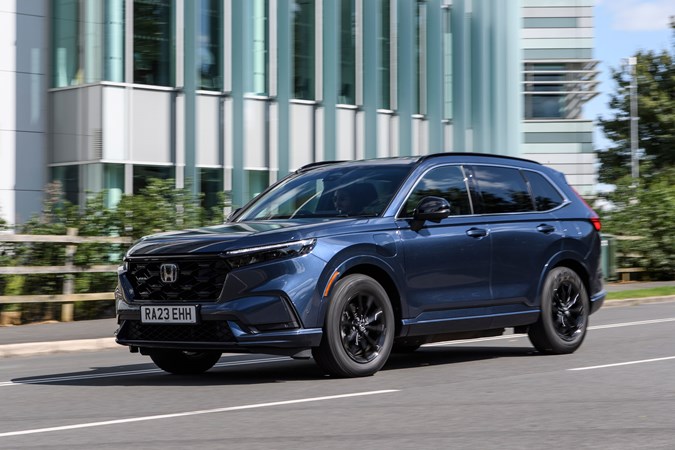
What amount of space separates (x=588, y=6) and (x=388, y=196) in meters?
70.8

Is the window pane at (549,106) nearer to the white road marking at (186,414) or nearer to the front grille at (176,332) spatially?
the front grille at (176,332)

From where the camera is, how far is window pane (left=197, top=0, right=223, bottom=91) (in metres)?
27.0

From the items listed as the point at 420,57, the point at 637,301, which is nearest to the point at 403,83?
the point at 420,57

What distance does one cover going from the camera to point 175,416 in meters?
7.82

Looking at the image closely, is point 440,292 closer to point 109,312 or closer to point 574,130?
point 109,312

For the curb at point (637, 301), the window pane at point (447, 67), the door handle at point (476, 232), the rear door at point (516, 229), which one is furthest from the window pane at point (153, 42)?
the door handle at point (476, 232)

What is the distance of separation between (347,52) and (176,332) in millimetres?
21883

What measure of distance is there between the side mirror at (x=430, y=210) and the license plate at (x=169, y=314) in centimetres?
205

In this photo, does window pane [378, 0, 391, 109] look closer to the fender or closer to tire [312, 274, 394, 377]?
the fender

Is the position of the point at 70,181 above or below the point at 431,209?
above

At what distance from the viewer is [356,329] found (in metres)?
9.73

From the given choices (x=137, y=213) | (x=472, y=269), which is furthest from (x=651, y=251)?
(x=472, y=269)

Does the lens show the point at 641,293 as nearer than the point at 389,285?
No

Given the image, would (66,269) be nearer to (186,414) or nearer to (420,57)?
(186,414)
